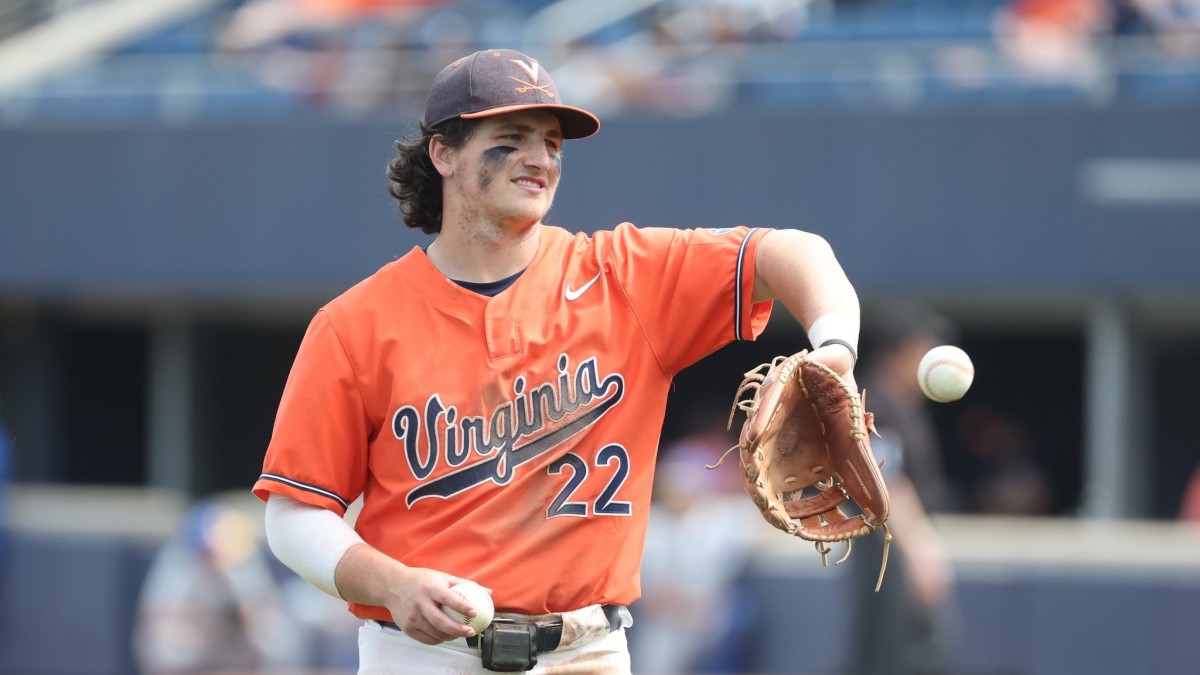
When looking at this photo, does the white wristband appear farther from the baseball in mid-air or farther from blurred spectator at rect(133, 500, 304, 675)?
blurred spectator at rect(133, 500, 304, 675)

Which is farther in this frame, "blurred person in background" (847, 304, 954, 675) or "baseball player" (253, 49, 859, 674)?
"blurred person in background" (847, 304, 954, 675)

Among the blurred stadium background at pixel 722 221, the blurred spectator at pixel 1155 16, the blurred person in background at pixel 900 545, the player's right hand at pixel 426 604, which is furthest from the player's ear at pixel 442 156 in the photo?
the blurred spectator at pixel 1155 16

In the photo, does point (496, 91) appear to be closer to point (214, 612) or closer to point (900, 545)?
point (900, 545)

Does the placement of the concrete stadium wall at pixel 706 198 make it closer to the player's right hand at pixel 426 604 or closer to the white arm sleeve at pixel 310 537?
the white arm sleeve at pixel 310 537

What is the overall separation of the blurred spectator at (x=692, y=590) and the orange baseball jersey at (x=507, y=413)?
4819 mm

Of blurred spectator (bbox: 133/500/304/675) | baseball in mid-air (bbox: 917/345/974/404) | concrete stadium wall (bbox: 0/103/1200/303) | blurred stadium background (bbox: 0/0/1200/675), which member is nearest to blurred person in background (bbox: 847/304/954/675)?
blurred stadium background (bbox: 0/0/1200/675)

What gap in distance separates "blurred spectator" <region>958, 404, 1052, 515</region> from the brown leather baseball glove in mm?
8318

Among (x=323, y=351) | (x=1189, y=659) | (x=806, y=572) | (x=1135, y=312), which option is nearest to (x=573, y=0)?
(x=1135, y=312)

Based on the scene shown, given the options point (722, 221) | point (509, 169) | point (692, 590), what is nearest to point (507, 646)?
point (509, 169)

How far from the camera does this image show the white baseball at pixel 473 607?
116 inches

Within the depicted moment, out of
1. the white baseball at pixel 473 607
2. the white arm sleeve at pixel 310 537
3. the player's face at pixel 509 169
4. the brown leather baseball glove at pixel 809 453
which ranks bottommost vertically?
the white baseball at pixel 473 607

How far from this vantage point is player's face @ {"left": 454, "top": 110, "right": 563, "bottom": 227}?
3.30 metres

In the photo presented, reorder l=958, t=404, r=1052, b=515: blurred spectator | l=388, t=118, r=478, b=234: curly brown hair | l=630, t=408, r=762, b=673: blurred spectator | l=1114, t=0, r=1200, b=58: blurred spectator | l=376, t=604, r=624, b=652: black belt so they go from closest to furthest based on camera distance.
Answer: l=376, t=604, r=624, b=652: black belt, l=388, t=118, r=478, b=234: curly brown hair, l=630, t=408, r=762, b=673: blurred spectator, l=1114, t=0, r=1200, b=58: blurred spectator, l=958, t=404, r=1052, b=515: blurred spectator

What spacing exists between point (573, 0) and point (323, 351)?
9372mm
